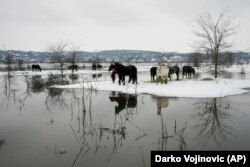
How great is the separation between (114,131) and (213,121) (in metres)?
3.46

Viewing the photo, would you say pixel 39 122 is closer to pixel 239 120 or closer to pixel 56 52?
pixel 239 120

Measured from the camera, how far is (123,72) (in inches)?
762

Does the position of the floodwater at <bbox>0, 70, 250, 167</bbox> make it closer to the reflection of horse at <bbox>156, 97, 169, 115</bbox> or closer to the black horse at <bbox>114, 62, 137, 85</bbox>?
the reflection of horse at <bbox>156, 97, 169, 115</bbox>

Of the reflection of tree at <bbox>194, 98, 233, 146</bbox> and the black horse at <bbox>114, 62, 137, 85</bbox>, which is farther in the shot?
the black horse at <bbox>114, 62, 137, 85</bbox>

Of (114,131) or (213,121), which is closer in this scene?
(114,131)

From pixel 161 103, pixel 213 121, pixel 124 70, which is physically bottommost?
pixel 213 121

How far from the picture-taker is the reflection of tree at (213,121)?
6980mm

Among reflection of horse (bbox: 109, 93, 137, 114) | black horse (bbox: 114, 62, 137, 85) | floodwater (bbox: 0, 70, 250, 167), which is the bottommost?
floodwater (bbox: 0, 70, 250, 167)

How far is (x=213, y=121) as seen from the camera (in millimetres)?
8703

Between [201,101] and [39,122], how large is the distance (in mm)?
7429

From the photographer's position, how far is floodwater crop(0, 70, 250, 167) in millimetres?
5914

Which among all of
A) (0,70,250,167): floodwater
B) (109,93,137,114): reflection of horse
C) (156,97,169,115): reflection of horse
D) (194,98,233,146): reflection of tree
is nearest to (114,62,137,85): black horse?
(109,93,137,114): reflection of horse

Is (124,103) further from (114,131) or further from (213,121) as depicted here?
(114,131)

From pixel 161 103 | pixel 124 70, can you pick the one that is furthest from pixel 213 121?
pixel 124 70
